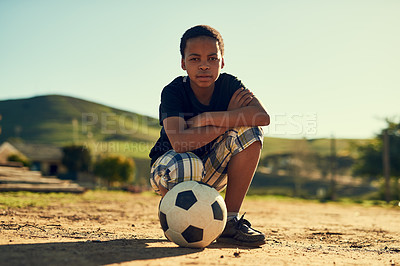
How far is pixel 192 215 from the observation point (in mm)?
2857

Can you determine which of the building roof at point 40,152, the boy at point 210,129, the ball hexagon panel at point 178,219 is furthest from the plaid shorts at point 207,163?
the building roof at point 40,152

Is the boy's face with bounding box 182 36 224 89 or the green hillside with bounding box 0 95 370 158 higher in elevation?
the green hillside with bounding box 0 95 370 158

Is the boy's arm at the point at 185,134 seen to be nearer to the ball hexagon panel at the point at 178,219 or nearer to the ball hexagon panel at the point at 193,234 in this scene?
the ball hexagon panel at the point at 178,219

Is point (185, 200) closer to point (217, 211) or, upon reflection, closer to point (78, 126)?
point (217, 211)

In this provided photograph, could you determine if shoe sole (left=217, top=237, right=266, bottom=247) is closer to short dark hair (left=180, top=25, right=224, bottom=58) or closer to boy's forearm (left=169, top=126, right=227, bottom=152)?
boy's forearm (left=169, top=126, right=227, bottom=152)

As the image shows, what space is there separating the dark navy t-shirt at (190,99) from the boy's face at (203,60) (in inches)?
8.2

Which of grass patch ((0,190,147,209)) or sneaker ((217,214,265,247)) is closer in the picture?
sneaker ((217,214,265,247))

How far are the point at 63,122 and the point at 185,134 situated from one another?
96.1m

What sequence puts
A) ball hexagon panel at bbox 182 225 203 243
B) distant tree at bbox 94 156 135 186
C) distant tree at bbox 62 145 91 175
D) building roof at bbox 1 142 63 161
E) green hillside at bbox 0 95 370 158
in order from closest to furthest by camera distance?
ball hexagon panel at bbox 182 225 203 243, distant tree at bbox 94 156 135 186, distant tree at bbox 62 145 91 175, building roof at bbox 1 142 63 161, green hillside at bbox 0 95 370 158

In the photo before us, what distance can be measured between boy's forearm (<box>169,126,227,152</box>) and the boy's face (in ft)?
1.54

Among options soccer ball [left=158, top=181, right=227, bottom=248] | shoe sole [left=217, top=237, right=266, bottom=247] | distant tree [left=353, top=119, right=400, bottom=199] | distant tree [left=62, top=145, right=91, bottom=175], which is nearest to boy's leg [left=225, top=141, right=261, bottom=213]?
shoe sole [left=217, top=237, right=266, bottom=247]

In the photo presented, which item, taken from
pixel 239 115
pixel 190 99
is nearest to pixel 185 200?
pixel 239 115

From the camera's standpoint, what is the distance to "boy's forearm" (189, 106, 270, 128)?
11.0 feet

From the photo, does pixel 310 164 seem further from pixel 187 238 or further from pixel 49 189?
pixel 187 238
